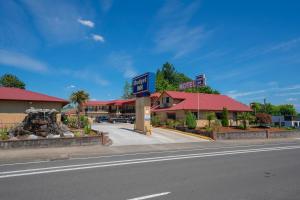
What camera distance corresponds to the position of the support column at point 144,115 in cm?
2778

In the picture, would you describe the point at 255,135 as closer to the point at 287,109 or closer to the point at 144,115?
the point at 144,115

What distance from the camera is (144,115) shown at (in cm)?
2788

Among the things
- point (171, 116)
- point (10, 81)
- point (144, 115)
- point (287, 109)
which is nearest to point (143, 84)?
point (144, 115)

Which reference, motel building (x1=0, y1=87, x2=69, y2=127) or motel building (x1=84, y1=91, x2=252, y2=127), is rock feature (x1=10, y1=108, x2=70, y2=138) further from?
motel building (x1=84, y1=91, x2=252, y2=127)

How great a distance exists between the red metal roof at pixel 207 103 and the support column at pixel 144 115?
10.2m

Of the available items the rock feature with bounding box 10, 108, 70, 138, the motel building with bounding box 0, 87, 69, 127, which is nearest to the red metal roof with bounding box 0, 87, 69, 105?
the motel building with bounding box 0, 87, 69, 127

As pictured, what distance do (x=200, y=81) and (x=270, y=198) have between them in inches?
1250

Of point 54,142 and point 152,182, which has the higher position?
point 54,142

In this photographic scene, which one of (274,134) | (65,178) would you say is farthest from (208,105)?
(65,178)

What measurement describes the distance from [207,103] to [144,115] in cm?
1753

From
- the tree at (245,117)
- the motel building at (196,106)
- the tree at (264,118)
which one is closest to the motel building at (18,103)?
the motel building at (196,106)

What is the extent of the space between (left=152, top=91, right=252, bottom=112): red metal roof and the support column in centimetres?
1021

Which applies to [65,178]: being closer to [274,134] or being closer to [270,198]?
[270,198]

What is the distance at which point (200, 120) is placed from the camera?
129 ft
